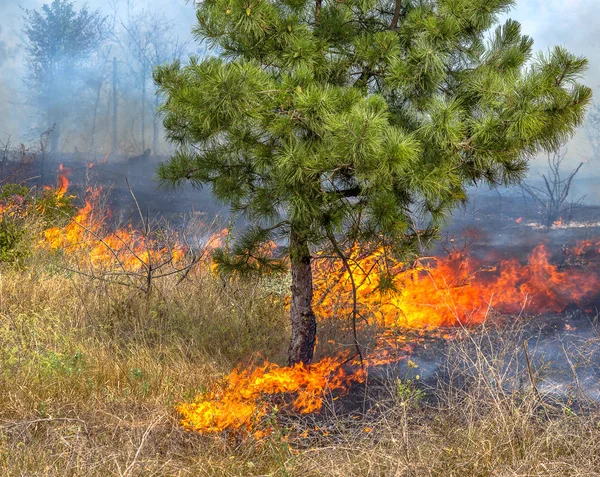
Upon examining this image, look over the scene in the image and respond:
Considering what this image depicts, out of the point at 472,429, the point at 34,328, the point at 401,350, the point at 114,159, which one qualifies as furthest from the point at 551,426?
the point at 114,159

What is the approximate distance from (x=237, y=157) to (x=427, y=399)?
2.38 m

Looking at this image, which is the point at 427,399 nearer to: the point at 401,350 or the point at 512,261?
the point at 401,350

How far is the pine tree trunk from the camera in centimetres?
495

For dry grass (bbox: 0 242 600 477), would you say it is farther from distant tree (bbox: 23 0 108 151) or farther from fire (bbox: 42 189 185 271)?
distant tree (bbox: 23 0 108 151)

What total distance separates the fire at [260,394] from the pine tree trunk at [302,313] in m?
0.11

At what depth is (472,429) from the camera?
3332mm

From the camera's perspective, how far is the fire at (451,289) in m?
6.14

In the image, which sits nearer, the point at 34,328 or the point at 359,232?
the point at 359,232

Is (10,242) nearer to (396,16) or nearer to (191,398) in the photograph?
(191,398)

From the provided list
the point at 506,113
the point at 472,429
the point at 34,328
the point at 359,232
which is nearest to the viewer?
the point at 472,429

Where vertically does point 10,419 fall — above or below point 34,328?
below

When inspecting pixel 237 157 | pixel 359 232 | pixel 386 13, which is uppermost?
pixel 386 13

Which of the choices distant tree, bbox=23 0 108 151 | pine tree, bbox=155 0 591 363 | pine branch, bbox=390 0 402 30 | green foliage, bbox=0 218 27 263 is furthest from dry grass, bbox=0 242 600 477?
distant tree, bbox=23 0 108 151

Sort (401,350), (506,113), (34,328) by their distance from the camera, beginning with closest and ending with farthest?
(506,113), (34,328), (401,350)
